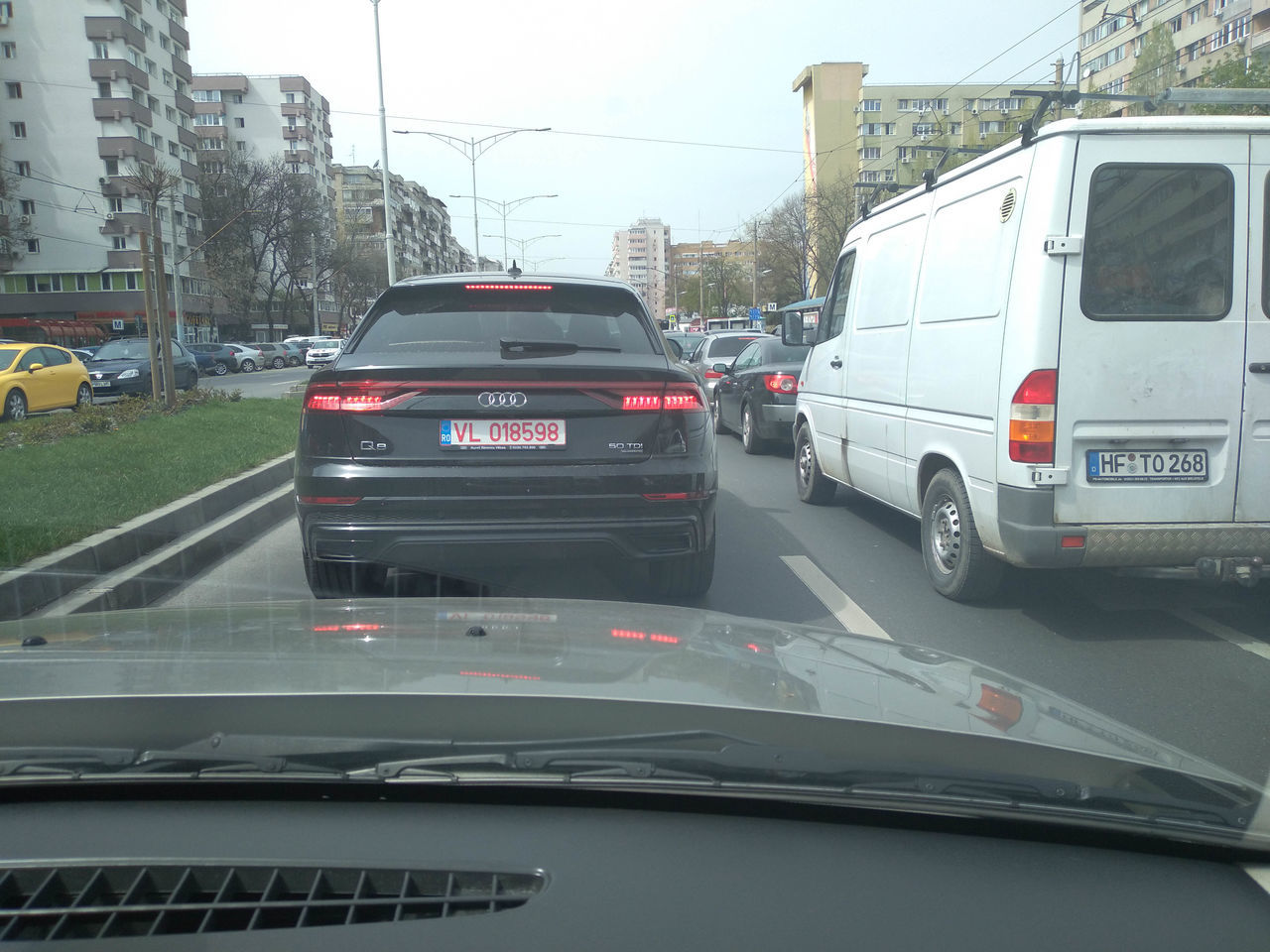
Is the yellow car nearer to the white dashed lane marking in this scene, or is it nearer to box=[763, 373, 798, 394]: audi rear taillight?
box=[763, 373, 798, 394]: audi rear taillight

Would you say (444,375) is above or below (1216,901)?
above

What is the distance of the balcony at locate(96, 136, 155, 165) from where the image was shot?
66312 millimetres

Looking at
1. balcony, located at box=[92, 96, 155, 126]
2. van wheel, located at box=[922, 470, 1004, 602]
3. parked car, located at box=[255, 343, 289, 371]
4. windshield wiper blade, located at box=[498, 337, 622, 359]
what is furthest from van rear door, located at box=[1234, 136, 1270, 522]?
balcony, located at box=[92, 96, 155, 126]

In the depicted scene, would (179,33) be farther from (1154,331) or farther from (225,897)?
(225,897)

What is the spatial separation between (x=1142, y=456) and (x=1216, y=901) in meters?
3.66

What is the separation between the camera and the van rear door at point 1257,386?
15.9ft

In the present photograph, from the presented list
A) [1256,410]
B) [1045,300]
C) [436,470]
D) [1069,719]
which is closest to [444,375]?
[436,470]

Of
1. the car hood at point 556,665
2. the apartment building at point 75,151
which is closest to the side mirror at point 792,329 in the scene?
the car hood at point 556,665

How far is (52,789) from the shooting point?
5.78 ft

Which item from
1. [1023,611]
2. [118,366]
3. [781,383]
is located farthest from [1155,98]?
[118,366]

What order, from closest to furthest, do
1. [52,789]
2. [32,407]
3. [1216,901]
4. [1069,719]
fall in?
[1216,901]
[52,789]
[1069,719]
[32,407]

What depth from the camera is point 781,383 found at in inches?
497

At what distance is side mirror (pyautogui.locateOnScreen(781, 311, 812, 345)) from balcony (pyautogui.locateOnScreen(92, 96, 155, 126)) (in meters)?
69.6

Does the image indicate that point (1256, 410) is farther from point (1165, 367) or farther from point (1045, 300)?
point (1045, 300)
